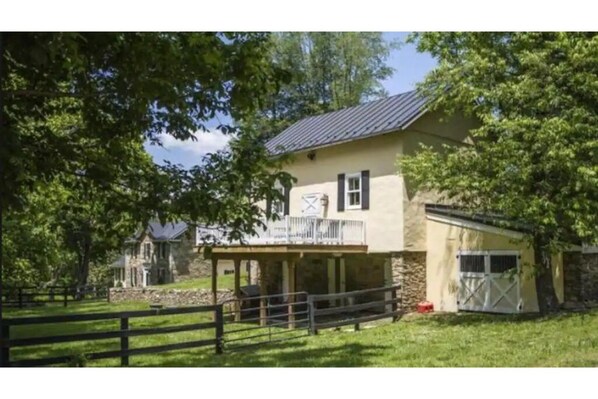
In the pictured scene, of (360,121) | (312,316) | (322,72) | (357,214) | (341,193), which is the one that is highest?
(322,72)

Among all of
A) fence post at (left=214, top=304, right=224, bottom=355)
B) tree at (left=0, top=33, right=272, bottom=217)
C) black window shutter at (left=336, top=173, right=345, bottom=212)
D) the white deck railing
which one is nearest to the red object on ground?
the white deck railing

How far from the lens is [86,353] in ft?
17.0

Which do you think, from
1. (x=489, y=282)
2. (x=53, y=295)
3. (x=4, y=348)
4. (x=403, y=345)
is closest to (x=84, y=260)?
(x=53, y=295)

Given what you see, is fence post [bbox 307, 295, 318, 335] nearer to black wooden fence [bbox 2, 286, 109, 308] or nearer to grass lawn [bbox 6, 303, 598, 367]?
grass lawn [bbox 6, 303, 598, 367]

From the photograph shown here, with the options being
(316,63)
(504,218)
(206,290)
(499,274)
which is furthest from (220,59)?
(499,274)

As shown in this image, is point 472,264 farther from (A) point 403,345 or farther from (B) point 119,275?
(B) point 119,275

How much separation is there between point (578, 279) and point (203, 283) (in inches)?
213

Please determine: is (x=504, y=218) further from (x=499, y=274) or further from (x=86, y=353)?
(x=86, y=353)

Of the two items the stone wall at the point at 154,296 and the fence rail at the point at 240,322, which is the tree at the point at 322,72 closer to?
the fence rail at the point at 240,322

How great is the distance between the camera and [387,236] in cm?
946

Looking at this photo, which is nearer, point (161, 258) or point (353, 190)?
point (161, 258)

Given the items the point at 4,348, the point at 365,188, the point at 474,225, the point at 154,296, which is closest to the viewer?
the point at 4,348

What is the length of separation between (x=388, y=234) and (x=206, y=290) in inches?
118
